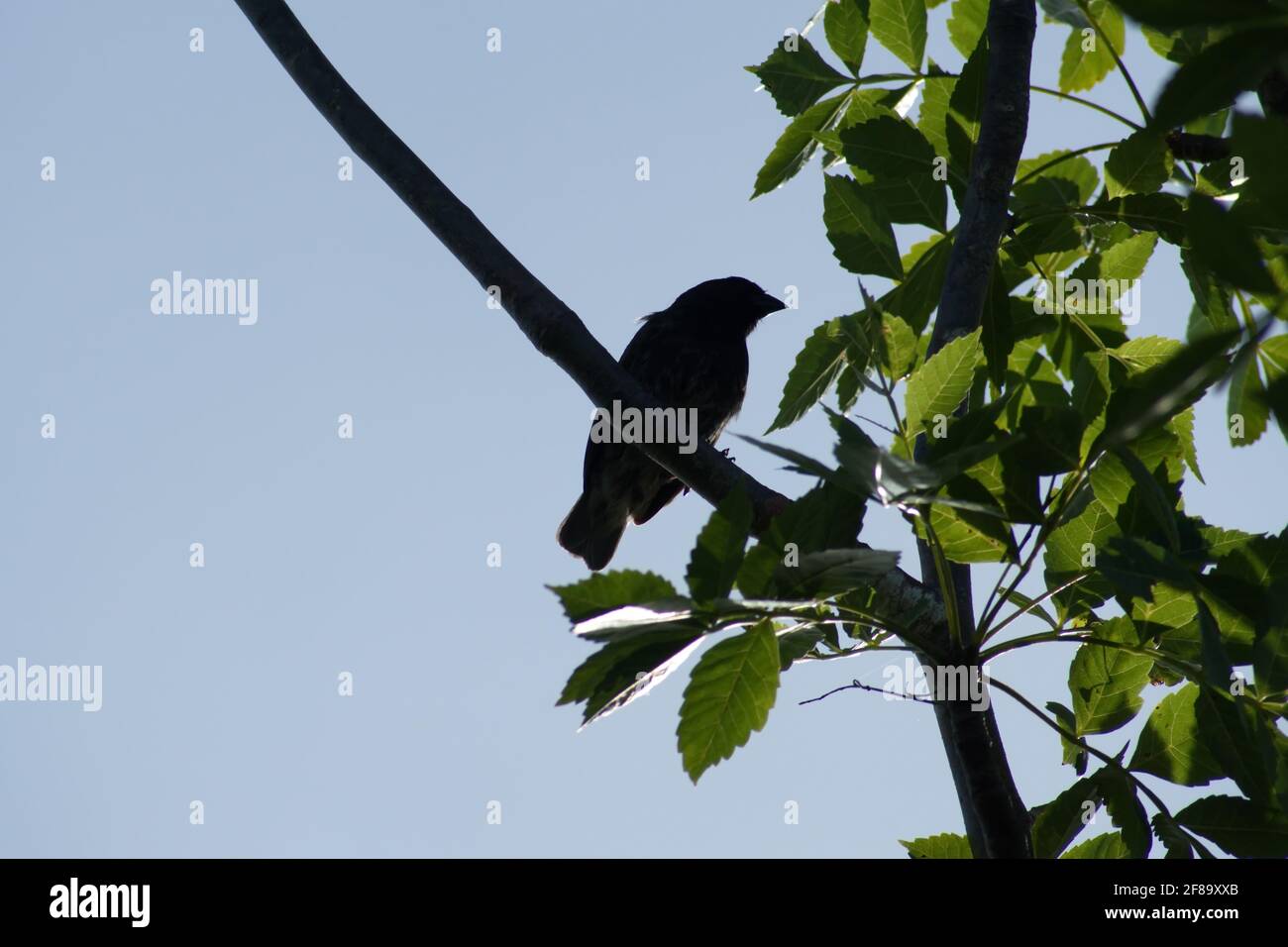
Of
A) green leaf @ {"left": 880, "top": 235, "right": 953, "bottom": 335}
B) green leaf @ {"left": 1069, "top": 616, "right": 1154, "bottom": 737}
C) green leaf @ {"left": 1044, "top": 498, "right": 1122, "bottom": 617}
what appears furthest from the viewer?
green leaf @ {"left": 880, "top": 235, "right": 953, "bottom": 335}

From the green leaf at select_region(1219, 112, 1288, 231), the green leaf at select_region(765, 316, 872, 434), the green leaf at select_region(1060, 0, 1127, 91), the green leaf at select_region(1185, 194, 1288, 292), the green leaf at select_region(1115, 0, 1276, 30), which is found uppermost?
the green leaf at select_region(1060, 0, 1127, 91)

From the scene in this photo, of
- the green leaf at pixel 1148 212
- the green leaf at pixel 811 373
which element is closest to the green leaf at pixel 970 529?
the green leaf at pixel 811 373

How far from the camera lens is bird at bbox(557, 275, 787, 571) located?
7.07 m

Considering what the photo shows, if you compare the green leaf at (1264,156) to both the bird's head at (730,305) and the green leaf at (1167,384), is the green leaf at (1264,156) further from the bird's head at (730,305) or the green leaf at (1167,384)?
the bird's head at (730,305)

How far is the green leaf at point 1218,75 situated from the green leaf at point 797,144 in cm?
186

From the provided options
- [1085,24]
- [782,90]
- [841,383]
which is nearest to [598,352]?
[841,383]

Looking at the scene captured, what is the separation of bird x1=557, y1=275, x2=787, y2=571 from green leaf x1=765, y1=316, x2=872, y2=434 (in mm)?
4394

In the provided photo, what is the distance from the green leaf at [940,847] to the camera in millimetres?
1952

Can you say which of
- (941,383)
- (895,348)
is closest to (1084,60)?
(895,348)

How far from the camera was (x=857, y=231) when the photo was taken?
224cm

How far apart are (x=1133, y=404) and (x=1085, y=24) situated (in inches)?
91.8

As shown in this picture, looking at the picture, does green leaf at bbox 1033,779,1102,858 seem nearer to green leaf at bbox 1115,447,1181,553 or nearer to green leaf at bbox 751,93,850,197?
green leaf at bbox 1115,447,1181,553

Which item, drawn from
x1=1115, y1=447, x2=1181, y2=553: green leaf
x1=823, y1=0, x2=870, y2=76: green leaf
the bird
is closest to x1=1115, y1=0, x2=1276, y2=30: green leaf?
x1=1115, y1=447, x2=1181, y2=553: green leaf

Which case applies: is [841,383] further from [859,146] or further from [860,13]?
[860,13]
